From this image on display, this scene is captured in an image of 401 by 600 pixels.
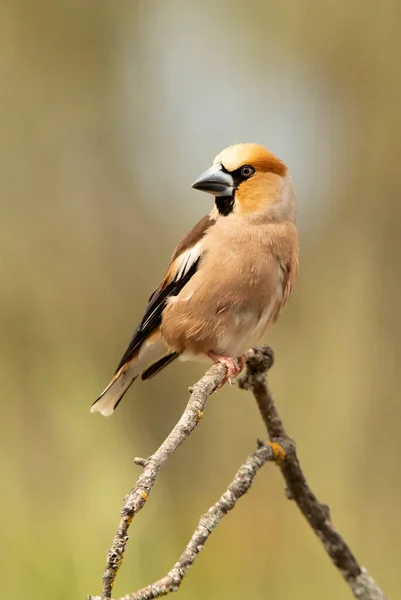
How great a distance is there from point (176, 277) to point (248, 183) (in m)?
0.29

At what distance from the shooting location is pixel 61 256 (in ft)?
9.69

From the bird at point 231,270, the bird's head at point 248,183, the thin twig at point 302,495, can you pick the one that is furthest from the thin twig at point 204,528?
the bird's head at point 248,183

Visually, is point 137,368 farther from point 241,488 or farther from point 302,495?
point 241,488

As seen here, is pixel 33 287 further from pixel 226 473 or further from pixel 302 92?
pixel 302 92

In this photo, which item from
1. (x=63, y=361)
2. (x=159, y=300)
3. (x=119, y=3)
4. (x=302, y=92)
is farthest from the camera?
(x=119, y=3)

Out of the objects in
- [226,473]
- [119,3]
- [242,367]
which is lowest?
[226,473]

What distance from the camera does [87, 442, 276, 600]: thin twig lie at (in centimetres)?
84

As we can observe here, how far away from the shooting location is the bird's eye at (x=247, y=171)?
5.53ft

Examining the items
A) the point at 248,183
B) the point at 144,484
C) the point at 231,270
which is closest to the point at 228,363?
the point at 231,270

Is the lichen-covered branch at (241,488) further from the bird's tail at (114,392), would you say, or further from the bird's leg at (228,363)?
the bird's tail at (114,392)

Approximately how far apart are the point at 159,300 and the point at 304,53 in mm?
1860

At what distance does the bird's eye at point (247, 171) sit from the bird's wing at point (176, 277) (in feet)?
0.41

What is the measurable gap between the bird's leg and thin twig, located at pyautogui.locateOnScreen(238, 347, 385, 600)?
1.4 inches

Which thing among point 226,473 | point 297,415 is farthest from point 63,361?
point 297,415
